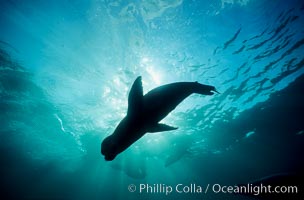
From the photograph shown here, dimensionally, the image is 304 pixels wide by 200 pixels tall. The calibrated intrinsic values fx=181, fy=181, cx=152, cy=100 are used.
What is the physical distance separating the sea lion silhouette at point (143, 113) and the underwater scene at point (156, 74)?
0.02 meters

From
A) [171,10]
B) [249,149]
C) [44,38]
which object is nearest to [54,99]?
[44,38]

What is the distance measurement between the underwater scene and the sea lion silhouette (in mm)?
20

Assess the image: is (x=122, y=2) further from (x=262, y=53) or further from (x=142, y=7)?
(x=262, y=53)

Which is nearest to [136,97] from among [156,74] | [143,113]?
[143,113]

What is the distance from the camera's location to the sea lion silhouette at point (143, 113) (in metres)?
2.89

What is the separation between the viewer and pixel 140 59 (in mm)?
11273

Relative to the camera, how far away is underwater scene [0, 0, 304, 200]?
527 cm

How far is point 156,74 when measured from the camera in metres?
12.0

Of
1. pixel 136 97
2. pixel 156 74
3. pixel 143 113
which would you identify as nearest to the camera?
pixel 136 97

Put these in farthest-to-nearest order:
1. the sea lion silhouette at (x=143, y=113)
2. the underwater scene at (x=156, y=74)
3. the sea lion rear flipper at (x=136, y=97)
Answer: the underwater scene at (x=156, y=74) < the sea lion silhouette at (x=143, y=113) < the sea lion rear flipper at (x=136, y=97)

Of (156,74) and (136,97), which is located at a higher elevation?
(156,74)

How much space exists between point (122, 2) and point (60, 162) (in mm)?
36440

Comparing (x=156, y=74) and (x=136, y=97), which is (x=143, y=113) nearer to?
(x=136, y=97)

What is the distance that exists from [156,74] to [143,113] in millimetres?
9246
